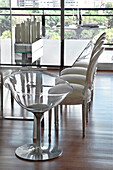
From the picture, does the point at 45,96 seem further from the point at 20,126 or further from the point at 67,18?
the point at 67,18

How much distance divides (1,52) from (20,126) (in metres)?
0.82

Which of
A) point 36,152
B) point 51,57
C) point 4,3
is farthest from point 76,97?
point 4,3

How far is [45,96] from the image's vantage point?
318cm

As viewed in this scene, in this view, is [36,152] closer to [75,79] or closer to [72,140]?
[72,140]

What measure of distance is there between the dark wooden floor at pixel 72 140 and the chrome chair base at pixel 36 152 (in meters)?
0.05

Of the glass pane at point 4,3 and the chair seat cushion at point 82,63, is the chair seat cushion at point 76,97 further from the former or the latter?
the glass pane at point 4,3

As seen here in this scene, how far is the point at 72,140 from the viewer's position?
12.4 feet

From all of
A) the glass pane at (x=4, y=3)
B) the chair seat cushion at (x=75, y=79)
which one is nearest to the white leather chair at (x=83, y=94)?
the chair seat cushion at (x=75, y=79)

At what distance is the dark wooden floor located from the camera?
10.7 feet

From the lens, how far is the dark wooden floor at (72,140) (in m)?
3.25

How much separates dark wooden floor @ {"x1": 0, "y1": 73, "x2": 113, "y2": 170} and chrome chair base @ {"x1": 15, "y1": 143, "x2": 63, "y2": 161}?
5 cm

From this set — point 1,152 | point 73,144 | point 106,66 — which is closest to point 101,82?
point 106,66

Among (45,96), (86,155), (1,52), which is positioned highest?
(1,52)

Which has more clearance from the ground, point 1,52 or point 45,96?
point 1,52
